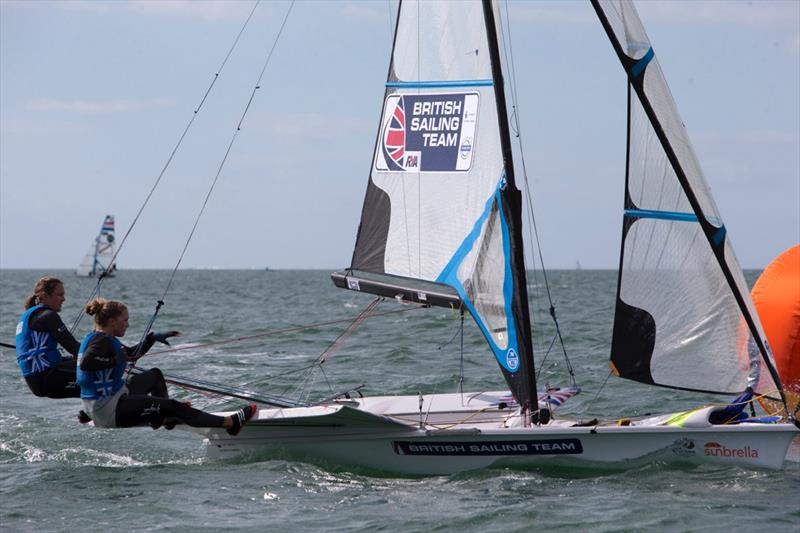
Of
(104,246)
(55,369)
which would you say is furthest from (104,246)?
(55,369)

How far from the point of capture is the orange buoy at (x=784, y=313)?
8859mm

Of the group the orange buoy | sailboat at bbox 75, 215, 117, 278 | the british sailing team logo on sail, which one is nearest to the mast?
the british sailing team logo on sail

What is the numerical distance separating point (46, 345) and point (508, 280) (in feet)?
11.4

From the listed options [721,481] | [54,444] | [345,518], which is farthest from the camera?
[54,444]

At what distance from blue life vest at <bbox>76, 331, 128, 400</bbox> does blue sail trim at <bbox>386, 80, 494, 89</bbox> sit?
2.97 metres

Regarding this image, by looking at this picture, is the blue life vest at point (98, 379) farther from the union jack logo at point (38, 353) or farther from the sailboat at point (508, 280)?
the sailboat at point (508, 280)

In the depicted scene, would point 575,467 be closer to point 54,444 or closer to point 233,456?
point 233,456

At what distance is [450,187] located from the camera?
8.56m

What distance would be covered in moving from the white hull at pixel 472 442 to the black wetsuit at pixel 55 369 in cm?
109

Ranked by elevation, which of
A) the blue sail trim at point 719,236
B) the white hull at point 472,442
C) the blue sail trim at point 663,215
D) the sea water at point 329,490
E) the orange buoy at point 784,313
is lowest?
the sea water at point 329,490

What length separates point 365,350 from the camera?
16344 millimetres

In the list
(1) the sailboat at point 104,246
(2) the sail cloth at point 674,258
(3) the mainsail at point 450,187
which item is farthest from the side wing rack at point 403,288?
(1) the sailboat at point 104,246

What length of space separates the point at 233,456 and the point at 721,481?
11.7 ft

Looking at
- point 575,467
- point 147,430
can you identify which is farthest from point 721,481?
point 147,430
